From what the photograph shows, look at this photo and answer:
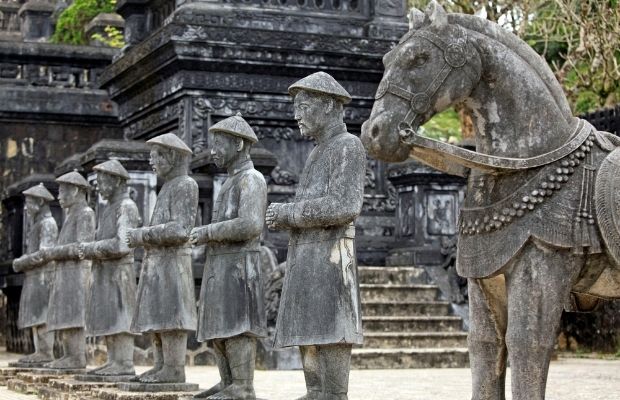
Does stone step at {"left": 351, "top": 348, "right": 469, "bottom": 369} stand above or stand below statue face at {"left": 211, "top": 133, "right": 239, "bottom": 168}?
below

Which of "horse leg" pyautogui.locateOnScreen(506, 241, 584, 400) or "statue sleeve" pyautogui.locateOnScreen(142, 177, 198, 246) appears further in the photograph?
"statue sleeve" pyautogui.locateOnScreen(142, 177, 198, 246)

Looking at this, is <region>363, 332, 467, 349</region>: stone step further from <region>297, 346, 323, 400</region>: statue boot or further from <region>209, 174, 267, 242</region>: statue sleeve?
<region>297, 346, 323, 400</region>: statue boot

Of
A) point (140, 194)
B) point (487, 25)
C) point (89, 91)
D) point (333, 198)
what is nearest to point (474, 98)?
point (487, 25)

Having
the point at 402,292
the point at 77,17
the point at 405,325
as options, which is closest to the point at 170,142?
the point at 405,325

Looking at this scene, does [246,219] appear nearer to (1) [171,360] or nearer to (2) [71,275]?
(1) [171,360]

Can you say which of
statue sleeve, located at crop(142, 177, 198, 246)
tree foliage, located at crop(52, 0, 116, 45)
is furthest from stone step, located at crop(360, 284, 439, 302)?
tree foliage, located at crop(52, 0, 116, 45)

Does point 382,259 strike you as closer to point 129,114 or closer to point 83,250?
point 129,114

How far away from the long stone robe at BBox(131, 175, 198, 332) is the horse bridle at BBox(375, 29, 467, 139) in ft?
12.9

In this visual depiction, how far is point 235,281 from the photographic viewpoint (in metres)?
9.53

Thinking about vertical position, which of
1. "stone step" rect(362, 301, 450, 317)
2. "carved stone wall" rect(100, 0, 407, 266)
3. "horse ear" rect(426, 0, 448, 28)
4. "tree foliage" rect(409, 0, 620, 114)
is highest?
"tree foliage" rect(409, 0, 620, 114)

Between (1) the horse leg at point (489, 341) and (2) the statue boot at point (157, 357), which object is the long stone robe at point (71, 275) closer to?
(2) the statue boot at point (157, 357)

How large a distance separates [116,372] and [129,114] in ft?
27.4

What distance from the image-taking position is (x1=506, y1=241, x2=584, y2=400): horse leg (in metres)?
6.81

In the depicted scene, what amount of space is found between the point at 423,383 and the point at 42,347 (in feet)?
15.5
